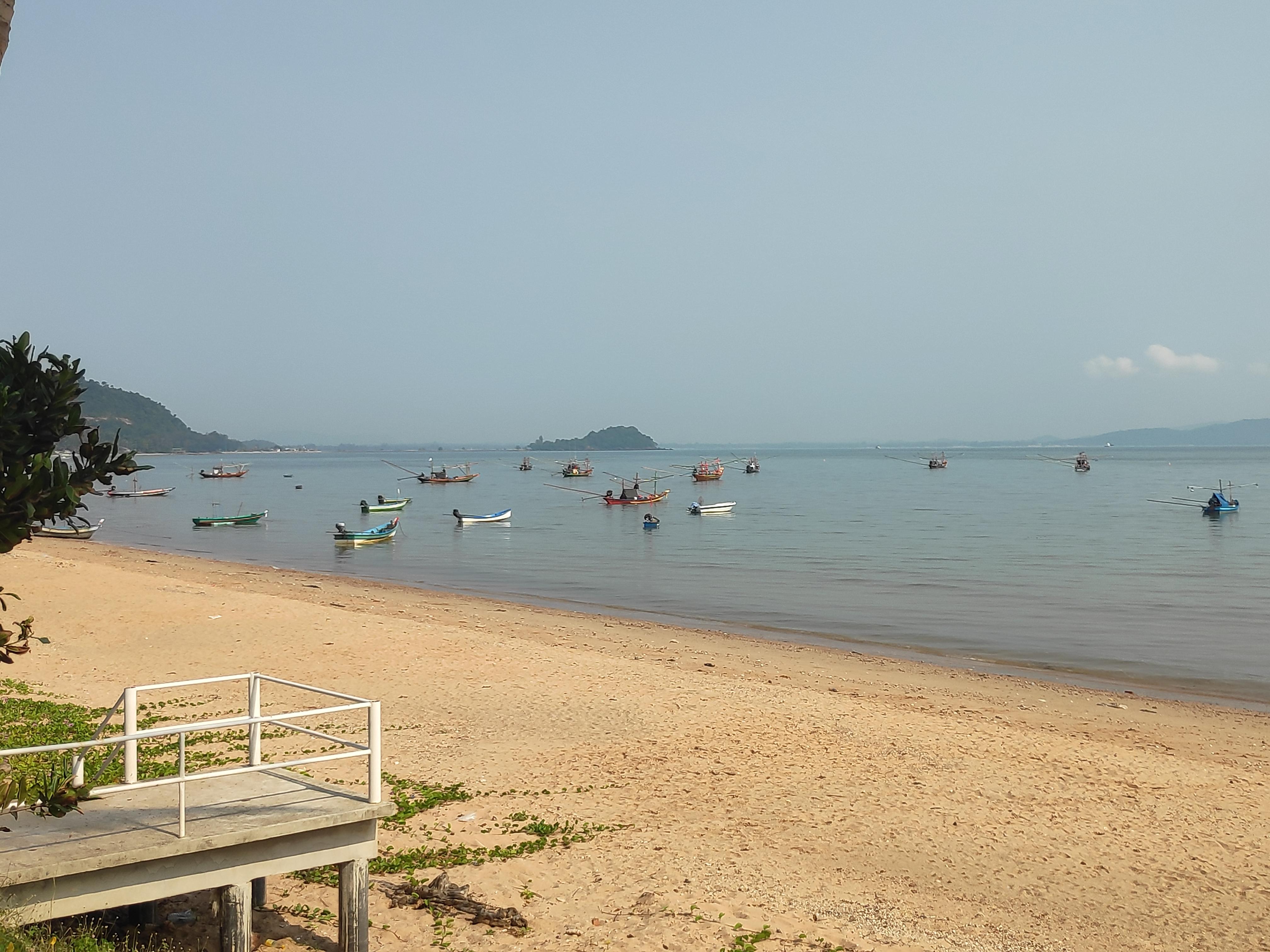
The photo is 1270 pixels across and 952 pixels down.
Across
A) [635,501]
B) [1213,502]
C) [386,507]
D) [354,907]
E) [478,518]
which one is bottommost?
[478,518]

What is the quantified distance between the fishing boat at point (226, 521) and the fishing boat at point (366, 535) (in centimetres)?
1476

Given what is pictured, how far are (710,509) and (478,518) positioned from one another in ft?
54.8

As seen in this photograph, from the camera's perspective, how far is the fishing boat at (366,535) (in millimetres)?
53969

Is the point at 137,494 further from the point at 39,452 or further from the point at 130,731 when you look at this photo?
the point at 39,452

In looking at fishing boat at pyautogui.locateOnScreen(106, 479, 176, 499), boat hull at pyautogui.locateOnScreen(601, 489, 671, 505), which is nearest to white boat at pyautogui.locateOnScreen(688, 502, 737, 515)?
boat hull at pyautogui.locateOnScreen(601, 489, 671, 505)

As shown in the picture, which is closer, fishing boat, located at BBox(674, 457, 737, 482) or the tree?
the tree

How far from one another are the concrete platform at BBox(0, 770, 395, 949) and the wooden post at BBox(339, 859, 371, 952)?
0.03 feet

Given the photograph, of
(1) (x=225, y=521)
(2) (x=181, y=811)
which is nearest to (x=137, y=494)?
(1) (x=225, y=521)

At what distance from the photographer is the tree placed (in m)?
4.86

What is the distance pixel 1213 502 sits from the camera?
224ft

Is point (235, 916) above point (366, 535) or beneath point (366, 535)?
above

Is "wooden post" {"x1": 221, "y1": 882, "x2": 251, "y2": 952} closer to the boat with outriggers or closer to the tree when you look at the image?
the tree

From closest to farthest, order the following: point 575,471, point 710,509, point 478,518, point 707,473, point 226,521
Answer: point 478,518, point 226,521, point 710,509, point 707,473, point 575,471

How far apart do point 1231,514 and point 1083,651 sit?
5515cm
